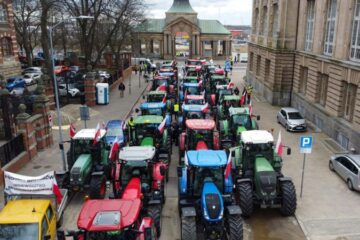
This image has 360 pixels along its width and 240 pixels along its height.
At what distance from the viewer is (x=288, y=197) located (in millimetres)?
12148

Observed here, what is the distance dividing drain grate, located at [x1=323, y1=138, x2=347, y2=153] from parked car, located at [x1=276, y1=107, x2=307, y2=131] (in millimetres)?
1974

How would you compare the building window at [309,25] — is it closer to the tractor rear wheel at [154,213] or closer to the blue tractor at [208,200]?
the blue tractor at [208,200]

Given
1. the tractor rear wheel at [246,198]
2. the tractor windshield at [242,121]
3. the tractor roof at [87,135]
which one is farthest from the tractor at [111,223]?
the tractor windshield at [242,121]

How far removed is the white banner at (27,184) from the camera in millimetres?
11109

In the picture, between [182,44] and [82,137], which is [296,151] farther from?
[182,44]

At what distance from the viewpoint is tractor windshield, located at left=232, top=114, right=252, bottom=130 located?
18688mm

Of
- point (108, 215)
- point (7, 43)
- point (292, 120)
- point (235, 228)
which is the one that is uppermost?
point (7, 43)

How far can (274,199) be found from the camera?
12.3m

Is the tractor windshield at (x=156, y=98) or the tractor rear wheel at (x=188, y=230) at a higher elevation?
the tractor windshield at (x=156, y=98)

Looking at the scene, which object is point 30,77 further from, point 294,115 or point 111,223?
point 111,223

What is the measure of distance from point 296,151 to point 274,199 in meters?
8.12

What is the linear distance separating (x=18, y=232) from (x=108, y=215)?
2.83 meters

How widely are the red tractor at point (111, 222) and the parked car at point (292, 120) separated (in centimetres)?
1644

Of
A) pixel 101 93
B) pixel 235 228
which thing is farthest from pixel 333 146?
pixel 101 93
